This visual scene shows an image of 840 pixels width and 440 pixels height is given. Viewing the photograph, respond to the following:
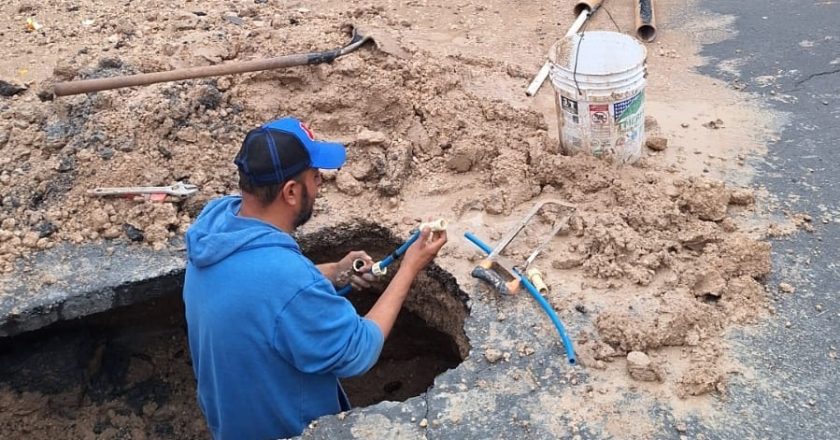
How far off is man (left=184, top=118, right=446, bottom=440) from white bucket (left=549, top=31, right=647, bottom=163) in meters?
1.37

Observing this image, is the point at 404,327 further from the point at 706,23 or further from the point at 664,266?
the point at 706,23

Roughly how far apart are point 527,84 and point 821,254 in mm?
1920

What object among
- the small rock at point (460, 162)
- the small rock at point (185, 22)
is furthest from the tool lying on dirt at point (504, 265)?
the small rock at point (185, 22)

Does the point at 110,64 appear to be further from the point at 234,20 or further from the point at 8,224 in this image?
the point at 8,224

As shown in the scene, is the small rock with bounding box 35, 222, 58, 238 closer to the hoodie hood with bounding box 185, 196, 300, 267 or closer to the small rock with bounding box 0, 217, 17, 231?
the small rock with bounding box 0, 217, 17, 231

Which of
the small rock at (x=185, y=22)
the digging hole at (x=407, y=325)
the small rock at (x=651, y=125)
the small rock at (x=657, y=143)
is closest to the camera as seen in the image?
the digging hole at (x=407, y=325)

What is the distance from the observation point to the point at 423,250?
292 cm

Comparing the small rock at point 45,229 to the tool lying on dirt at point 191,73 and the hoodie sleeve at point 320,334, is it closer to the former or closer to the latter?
the tool lying on dirt at point 191,73

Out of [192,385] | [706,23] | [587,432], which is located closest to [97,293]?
[192,385]

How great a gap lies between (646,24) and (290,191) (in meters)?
3.79

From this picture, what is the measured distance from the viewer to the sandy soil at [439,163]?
10.5 feet

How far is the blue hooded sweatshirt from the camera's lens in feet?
7.92

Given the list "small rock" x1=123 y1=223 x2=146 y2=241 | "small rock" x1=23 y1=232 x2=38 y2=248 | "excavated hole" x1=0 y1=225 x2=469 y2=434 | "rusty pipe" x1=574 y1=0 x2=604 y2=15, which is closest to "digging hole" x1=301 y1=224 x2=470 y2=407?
"excavated hole" x1=0 y1=225 x2=469 y2=434

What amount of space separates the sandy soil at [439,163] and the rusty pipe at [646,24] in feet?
1.37
